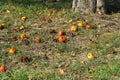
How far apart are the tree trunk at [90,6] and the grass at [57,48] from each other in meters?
0.23

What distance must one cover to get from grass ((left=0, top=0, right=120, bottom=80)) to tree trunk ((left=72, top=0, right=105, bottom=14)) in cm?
23

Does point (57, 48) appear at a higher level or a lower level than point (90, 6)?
lower

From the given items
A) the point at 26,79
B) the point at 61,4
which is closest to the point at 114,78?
the point at 26,79

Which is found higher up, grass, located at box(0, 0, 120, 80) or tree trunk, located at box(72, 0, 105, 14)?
tree trunk, located at box(72, 0, 105, 14)

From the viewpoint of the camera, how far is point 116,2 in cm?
1062

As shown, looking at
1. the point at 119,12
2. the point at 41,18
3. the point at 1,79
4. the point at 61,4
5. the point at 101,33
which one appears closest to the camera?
the point at 1,79

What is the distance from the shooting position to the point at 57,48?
7.25m

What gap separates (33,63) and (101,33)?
77.1 inches

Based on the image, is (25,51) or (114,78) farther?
(25,51)

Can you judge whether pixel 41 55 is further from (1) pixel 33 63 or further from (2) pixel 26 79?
(2) pixel 26 79

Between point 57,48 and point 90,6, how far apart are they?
2380 millimetres

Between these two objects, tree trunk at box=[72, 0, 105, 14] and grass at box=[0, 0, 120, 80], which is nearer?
grass at box=[0, 0, 120, 80]

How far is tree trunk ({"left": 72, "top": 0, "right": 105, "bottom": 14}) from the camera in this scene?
30.5 feet

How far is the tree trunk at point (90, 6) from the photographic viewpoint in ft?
30.5
